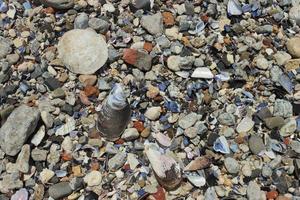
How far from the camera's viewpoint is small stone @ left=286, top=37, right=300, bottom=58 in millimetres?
3240

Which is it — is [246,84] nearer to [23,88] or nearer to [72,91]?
[72,91]

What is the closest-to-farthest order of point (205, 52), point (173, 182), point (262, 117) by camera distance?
point (173, 182)
point (262, 117)
point (205, 52)

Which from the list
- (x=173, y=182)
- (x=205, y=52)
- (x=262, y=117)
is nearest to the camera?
(x=173, y=182)

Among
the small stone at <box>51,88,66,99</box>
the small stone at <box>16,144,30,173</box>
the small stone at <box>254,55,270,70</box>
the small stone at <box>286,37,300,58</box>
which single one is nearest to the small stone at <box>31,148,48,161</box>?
the small stone at <box>16,144,30,173</box>

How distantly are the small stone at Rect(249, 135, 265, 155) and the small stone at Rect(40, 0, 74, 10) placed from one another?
4.50 ft

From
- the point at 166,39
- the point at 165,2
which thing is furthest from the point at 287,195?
the point at 165,2

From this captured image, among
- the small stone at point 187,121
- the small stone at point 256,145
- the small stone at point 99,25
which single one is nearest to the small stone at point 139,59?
the small stone at point 99,25

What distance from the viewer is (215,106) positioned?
3.07m

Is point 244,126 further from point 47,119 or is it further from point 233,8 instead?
point 47,119

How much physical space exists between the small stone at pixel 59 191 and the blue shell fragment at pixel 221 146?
80 cm

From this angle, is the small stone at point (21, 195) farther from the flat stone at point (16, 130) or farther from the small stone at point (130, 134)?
the small stone at point (130, 134)

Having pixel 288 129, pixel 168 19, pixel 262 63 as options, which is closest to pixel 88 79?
pixel 168 19

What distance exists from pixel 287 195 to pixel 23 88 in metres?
1.56

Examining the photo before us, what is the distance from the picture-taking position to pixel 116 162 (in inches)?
113
